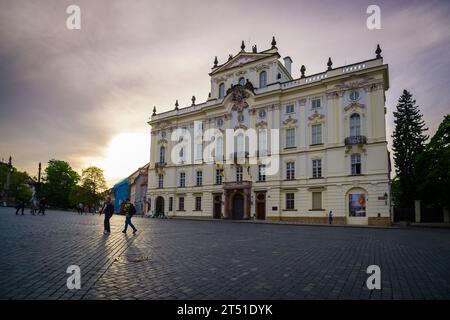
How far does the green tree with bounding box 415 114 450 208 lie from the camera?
111 feet

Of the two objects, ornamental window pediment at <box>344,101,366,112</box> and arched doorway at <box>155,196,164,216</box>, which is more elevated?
ornamental window pediment at <box>344,101,366,112</box>

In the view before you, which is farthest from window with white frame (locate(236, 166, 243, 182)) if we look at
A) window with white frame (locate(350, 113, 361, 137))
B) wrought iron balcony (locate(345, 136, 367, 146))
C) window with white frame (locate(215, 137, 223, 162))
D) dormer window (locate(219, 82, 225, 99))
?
window with white frame (locate(350, 113, 361, 137))

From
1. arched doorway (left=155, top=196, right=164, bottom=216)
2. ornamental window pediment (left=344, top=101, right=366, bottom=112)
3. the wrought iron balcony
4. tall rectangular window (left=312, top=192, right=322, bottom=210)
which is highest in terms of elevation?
ornamental window pediment (left=344, top=101, right=366, bottom=112)

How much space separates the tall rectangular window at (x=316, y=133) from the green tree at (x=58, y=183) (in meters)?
67.3

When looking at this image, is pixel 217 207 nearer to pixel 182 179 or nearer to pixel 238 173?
pixel 238 173

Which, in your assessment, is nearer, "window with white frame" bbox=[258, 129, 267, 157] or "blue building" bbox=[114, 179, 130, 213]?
"window with white frame" bbox=[258, 129, 267, 157]

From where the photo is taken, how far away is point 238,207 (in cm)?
4281

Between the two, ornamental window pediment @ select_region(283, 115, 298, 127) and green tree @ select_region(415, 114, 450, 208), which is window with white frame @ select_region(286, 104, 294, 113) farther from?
green tree @ select_region(415, 114, 450, 208)

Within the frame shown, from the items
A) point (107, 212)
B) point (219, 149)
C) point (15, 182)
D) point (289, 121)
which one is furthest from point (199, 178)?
point (15, 182)

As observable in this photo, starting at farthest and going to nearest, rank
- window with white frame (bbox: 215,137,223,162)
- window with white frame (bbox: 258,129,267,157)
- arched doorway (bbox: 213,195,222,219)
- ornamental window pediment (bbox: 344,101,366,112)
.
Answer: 1. window with white frame (bbox: 215,137,223,162)
2. arched doorway (bbox: 213,195,222,219)
3. window with white frame (bbox: 258,129,267,157)
4. ornamental window pediment (bbox: 344,101,366,112)

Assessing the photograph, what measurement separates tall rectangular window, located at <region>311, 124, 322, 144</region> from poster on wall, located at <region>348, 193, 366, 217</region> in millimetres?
7725

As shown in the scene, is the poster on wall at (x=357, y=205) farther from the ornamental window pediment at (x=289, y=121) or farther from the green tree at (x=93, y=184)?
the green tree at (x=93, y=184)

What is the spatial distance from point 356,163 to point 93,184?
63886 mm
